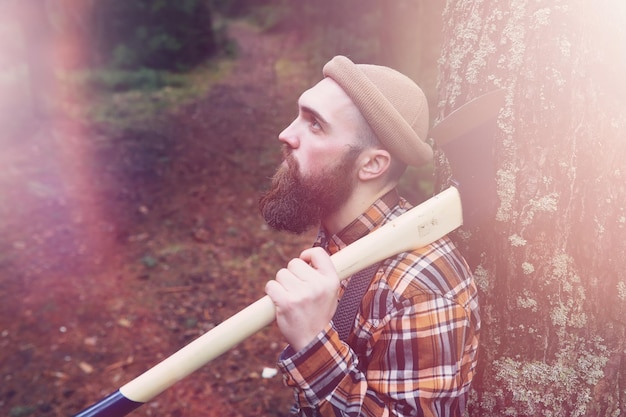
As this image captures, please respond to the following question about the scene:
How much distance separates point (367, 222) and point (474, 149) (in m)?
0.46

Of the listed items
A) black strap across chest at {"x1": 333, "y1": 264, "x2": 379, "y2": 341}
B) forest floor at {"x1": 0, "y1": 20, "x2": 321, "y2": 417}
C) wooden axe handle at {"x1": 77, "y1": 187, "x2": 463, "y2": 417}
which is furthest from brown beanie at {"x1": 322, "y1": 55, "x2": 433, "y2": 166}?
forest floor at {"x1": 0, "y1": 20, "x2": 321, "y2": 417}

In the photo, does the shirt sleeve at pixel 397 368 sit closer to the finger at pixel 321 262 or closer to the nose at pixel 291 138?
the finger at pixel 321 262

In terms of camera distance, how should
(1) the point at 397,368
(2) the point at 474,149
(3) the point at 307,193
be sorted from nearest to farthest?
1. (1) the point at 397,368
2. (2) the point at 474,149
3. (3) the point at 307,193

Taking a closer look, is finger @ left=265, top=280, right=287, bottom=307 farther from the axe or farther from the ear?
the ear

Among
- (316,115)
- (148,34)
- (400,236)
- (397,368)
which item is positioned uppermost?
(316,115)

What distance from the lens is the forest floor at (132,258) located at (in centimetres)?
430

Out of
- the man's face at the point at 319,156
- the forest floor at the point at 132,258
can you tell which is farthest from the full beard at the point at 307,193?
the forest floor at the point at 132,258

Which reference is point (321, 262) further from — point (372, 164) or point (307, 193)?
point (372, 164)

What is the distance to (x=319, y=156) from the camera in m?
1.90

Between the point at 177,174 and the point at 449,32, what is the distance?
713cm

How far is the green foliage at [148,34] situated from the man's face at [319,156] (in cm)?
1483

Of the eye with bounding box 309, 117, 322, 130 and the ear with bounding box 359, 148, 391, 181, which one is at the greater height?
the eye with bounding box 309, 117, 322, 130

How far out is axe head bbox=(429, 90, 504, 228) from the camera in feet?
5.81

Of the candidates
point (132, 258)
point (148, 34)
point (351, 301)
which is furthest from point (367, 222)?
point (148, 34)
